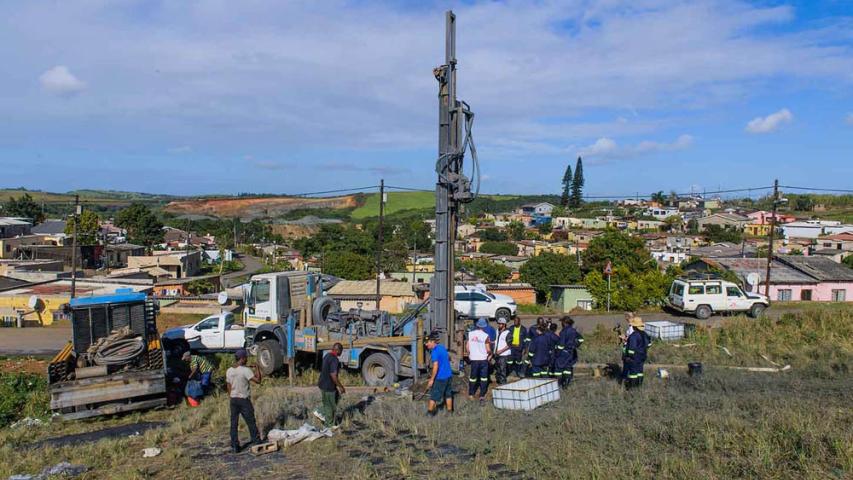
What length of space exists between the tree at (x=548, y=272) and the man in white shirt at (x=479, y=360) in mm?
37460

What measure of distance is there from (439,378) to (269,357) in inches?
217

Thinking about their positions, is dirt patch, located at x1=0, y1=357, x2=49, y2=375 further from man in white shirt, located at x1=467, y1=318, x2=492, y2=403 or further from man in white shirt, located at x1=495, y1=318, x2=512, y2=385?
man in white shirt, located at x1=495, y1=318, x2=512, y2=385

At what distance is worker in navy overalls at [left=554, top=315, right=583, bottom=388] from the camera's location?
41.0 ft

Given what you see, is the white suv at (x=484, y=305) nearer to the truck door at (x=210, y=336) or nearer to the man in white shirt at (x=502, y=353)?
the truck door at (x=210, y=336)

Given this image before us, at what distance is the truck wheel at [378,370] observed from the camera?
13540 mm

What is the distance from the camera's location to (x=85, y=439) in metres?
10.8

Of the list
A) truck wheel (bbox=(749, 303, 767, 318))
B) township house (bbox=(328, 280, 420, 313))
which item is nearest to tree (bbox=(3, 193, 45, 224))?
township house (bbox=(328, 280, 420, 313))

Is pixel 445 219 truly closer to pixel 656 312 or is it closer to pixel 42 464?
pixel 42 464

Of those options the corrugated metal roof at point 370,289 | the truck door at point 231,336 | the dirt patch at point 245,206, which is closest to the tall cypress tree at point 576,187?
the dirt patch at point 245,206

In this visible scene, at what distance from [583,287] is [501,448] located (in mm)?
30514

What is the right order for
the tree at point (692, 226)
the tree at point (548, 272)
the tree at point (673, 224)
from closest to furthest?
the tree at point (548, 272), the tree at point (692, 226), the tree at point (673, 224)

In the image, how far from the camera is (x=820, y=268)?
40.8 meters

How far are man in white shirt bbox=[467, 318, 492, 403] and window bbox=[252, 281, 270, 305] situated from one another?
629 centimetres

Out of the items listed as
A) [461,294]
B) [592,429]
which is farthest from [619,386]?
[461,294]
